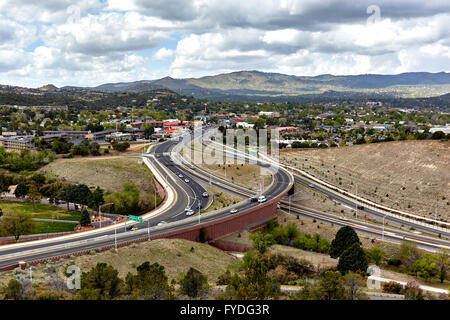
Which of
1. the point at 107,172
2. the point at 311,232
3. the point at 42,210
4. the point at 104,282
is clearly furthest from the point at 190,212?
the point at 107,172

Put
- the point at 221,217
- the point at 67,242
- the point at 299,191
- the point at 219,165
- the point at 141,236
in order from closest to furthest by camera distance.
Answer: the point at 67,242 → the point at 141,236 → the point at 221,217 → the point at 299,191 → the point at 219,165

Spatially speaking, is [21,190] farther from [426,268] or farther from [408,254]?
[426,268]

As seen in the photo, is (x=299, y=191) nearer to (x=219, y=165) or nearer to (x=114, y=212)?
(x=219, y=165)

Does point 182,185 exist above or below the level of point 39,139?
below

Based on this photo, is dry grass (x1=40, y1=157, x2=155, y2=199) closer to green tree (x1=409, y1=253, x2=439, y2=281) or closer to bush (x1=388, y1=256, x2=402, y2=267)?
bush (x1=388, y1=256, x2=402, y2=267)

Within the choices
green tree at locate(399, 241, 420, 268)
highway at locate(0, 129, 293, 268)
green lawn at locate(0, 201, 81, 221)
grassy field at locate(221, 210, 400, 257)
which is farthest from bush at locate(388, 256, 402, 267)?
green lawn at locate(0, 201, 81, 221)

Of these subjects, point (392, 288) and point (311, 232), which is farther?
point (311, 232)

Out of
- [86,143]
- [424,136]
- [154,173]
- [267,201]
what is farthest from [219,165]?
[424,136]
